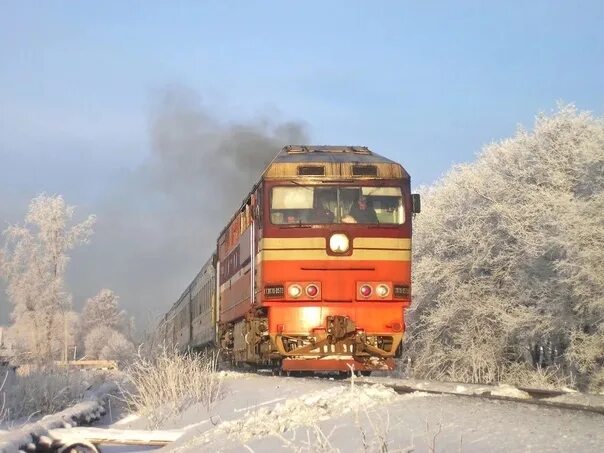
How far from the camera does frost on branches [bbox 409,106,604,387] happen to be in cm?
2188

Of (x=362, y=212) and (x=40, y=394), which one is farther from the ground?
(x=362, y=212)

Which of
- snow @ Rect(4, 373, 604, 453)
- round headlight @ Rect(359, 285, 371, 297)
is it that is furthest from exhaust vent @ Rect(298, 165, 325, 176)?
snow @ Rect(4, 373, 604, 453)

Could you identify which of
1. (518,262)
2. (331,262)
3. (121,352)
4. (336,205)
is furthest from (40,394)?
(121,352)

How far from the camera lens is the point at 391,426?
21.4ft

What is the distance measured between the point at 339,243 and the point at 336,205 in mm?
730

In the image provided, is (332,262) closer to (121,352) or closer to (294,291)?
(294,291)

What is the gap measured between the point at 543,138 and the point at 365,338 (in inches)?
689

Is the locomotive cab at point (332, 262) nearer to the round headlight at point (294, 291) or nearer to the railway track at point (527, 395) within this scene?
the round headlight at point (294, 291)

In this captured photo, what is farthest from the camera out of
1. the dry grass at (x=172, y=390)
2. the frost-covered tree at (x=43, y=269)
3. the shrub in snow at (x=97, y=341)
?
the shrub in snow at (x=97, y=341)

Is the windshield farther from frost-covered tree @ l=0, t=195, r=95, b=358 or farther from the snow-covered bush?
frost-covered tree @ l=0, t=195, r=95, b=358

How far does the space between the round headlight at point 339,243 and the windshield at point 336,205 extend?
30cm

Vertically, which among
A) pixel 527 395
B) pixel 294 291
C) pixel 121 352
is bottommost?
pixel 527 395

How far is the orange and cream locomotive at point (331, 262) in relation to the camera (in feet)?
44.5

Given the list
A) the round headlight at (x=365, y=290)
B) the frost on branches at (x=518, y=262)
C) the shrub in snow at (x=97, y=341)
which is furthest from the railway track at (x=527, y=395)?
the shrub in snow at (x=97, y=341)
